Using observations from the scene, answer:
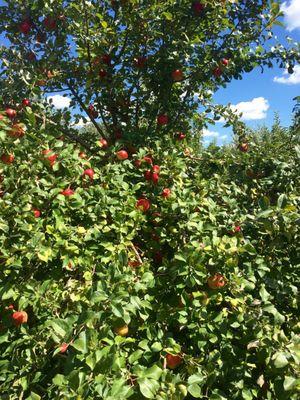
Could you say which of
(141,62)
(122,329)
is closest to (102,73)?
(141,62)

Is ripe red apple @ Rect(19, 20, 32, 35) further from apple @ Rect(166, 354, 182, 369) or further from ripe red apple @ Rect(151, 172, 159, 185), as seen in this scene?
apple @ Rect(166, 354, 182, 369)

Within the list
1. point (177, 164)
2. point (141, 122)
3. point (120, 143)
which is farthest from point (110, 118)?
point (177, 164)

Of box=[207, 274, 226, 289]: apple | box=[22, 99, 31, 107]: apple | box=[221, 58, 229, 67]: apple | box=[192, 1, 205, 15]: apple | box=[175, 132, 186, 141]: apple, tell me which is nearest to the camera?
box=[207, 274, 226, 289]: apple

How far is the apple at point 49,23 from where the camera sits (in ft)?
12.6

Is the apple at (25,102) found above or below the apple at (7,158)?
above

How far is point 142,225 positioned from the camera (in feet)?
9.37

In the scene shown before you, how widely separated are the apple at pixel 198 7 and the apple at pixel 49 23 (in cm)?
133

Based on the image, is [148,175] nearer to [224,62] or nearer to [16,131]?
[16,131]

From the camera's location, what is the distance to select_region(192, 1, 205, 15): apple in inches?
146

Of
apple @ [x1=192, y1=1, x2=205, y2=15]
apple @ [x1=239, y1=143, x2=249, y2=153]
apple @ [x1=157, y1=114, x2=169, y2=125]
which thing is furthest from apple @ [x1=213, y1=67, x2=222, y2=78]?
apple @ [x1=239, y1=143, x2=249, y2=153]

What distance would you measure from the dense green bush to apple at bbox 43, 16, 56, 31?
2 cm

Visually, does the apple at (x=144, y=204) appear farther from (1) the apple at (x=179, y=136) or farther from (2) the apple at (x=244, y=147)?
(2) the apple at (x=244, y=147)

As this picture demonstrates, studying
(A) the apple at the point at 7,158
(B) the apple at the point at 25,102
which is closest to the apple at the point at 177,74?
(B) the apple at the point at 25,102

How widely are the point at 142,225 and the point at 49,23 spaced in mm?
2315
